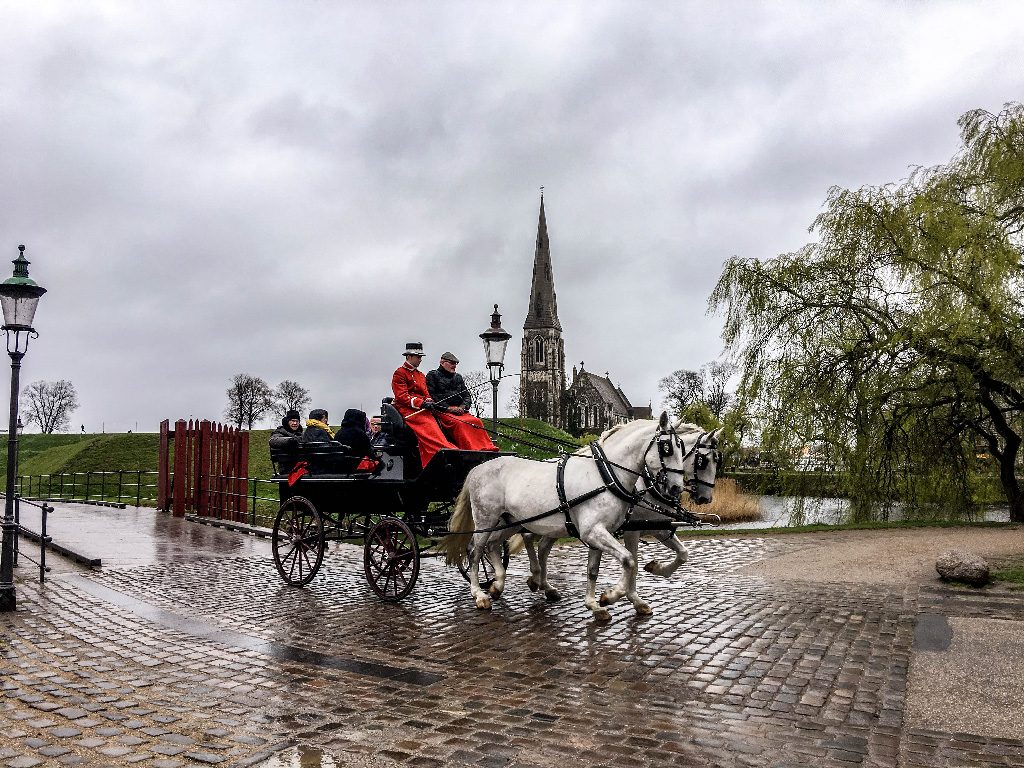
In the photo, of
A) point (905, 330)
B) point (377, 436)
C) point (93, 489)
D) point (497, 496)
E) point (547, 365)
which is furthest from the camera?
point (547, 365)

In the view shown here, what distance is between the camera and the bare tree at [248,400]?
7312cm

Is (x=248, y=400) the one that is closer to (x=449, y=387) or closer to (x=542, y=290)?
(x=542, y=290)

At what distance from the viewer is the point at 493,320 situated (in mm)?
13961

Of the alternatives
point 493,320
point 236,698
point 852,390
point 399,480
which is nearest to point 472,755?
point 236,698

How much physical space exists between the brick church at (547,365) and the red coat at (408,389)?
87.3 meters

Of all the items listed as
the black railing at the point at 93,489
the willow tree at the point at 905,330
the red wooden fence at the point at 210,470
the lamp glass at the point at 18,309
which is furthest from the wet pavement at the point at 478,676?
the black railing at the point at 93,489

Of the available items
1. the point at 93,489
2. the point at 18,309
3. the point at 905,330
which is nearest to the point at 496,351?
the point at 18,309

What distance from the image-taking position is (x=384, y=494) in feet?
31.3

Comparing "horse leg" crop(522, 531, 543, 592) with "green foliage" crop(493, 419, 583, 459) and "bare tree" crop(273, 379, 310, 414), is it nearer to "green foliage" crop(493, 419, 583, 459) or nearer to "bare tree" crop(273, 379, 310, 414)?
"green foliage" crop(493, 419, 583, 459)

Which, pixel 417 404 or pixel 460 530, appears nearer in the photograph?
pixel 460 530

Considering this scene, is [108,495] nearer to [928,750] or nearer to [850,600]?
[850,600]

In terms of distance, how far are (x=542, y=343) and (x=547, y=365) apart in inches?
114

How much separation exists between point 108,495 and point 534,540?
26.7 m

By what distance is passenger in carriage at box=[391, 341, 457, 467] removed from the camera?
918 centimetres
